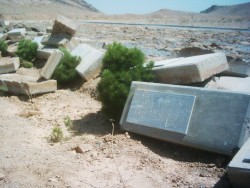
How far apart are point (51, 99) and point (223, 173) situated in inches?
204

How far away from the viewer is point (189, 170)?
4426 millimetres

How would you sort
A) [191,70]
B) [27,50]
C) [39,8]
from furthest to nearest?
[39,8], [27,50], [191,70]

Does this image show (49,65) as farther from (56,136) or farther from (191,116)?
(191,116)

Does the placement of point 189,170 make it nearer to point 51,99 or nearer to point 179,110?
point 179,110

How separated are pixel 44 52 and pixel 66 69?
2226 millimetres

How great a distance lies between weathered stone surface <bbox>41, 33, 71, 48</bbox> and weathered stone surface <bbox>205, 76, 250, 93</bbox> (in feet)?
19.6

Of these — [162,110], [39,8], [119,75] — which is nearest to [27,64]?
[119,75]

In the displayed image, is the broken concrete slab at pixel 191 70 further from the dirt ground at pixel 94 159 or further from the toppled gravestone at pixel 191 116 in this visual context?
the dirt ground at pixel 94 159

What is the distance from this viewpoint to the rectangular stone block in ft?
28.2

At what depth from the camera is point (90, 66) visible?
8.61 m

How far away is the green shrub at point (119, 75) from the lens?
247 inches

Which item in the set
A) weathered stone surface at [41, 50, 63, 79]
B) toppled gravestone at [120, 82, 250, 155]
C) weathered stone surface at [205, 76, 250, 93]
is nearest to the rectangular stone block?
weathered stone surface at [41, 50, 63, 79]

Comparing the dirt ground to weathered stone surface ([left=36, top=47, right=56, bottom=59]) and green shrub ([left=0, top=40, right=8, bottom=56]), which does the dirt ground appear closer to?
weathered stone surface ([left=36, top=47, right=56, bottom=59])

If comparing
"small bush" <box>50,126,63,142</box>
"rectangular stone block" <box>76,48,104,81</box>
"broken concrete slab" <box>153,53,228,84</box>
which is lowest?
"small bush" <box>50,126,63,142</box>
